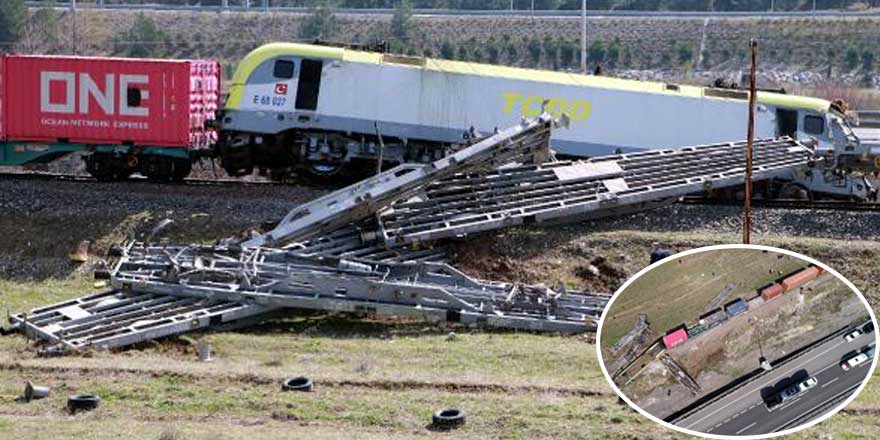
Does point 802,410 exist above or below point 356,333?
above

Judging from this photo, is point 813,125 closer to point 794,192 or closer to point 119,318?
point 794,192

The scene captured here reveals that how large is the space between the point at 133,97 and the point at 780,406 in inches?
981

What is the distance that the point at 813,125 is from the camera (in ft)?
96.8

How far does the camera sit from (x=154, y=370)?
16328 mm

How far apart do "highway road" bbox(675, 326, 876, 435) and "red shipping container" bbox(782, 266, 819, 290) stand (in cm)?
27

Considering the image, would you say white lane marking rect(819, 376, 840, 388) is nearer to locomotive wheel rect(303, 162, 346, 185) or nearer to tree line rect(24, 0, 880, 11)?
locomotive wheel rect(303, 162, 346, 185)

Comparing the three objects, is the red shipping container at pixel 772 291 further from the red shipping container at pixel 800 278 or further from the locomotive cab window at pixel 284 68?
the locomotive cab window at pixel 284 68

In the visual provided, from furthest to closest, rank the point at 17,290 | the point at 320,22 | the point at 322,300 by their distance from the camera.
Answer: the point at 320,22 < the point at 17,290 < the point at 322,300

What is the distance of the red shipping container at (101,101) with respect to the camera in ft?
94.1

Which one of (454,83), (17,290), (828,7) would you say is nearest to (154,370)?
(17,290)

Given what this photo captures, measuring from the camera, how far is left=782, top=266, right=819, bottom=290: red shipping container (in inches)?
221

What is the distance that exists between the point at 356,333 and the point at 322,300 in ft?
2.22

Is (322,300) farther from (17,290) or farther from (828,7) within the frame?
(828,7)

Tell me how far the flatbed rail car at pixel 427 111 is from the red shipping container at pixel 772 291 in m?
23.4
